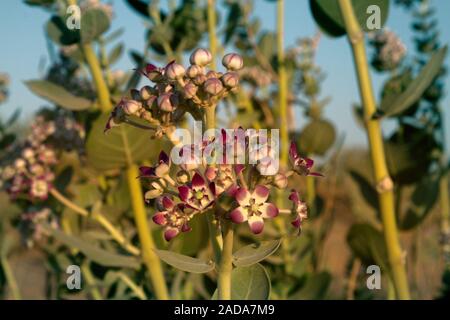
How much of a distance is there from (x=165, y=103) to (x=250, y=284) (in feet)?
0.91

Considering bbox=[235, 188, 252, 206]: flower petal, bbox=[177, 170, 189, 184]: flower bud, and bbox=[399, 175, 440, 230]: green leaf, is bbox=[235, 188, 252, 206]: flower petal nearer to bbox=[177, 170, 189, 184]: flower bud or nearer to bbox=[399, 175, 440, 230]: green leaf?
bbox=[177, 170, 189, 184]: flower bud

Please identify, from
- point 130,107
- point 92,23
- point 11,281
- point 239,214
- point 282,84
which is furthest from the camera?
point 282,84

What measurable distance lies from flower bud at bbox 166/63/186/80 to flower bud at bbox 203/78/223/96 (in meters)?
0.05

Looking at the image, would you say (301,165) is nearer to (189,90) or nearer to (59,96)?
(189,90)

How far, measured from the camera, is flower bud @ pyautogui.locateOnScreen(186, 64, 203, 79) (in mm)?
825

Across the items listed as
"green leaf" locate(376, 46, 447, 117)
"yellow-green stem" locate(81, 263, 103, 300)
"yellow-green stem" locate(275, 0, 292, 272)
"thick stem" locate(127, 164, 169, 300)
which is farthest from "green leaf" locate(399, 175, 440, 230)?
"yellow-green stem" locate(81, 263, 103, 300)

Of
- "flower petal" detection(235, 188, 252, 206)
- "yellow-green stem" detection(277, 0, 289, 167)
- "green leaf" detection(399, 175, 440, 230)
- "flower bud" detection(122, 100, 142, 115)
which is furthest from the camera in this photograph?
"yellow-green stem" detection(277, 0, 289, 167)

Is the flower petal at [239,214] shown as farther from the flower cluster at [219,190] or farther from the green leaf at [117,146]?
the green leaf at [117,146]

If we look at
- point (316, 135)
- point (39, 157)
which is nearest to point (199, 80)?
point (39, 157)

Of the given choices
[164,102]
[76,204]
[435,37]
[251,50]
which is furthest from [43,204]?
[435,37]

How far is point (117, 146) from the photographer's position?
52.1 inches

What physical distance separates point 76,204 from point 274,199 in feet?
1.68

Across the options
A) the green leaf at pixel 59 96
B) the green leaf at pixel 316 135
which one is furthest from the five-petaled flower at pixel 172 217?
the green leaf at pixel 316 135

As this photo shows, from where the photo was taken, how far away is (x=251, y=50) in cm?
222
